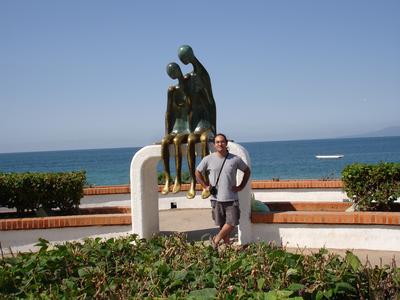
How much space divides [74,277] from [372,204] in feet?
22.3

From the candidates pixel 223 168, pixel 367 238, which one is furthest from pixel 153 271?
pixel 367 238

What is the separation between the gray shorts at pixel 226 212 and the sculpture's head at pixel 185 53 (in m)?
2.62

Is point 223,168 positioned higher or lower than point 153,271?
higher

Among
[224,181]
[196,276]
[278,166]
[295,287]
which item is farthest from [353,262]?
[278,166]

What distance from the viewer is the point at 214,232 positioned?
367 inches

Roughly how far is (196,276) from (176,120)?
570cm

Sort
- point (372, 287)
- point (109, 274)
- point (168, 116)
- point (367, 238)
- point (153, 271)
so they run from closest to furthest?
point (372, 287), point (153, 271), point (109, 274), point (367, 238), point (168, 116)

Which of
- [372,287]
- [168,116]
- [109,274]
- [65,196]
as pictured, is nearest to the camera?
[372,287]

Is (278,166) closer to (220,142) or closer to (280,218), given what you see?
(280,218)

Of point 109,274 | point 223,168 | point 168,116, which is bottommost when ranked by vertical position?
point 109,274

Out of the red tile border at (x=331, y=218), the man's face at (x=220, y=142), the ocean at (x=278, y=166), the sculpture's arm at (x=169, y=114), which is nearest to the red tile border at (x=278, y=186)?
the sculpture's arm at (x=169, y=114)

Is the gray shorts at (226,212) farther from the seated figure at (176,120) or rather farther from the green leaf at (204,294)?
the green leaf at (204,294)

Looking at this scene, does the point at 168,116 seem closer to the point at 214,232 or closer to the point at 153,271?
the point at 214,232

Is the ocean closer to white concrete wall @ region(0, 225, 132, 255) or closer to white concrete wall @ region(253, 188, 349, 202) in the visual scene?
white concrete wall @ region(253, 188, 349, 202)
